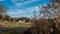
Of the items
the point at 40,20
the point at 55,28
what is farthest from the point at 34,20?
the point at 55,28

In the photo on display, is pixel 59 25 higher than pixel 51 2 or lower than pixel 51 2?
lower

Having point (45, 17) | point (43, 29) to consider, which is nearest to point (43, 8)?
point (45, 17)

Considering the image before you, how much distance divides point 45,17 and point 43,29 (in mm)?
601

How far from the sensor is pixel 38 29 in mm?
8688

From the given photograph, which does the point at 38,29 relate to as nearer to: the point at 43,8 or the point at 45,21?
the point at 45,21

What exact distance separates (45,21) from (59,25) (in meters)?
0.70

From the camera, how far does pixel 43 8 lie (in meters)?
8.62

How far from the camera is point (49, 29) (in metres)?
8.59

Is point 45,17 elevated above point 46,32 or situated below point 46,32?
above

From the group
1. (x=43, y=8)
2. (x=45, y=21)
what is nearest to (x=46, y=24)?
(x=45, y=21)

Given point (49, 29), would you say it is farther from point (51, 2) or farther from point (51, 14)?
point (51, 2)

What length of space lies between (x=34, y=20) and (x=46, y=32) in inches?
34.8

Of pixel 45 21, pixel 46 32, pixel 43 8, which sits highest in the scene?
pixel 43 8

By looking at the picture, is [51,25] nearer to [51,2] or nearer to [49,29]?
[49,29]
